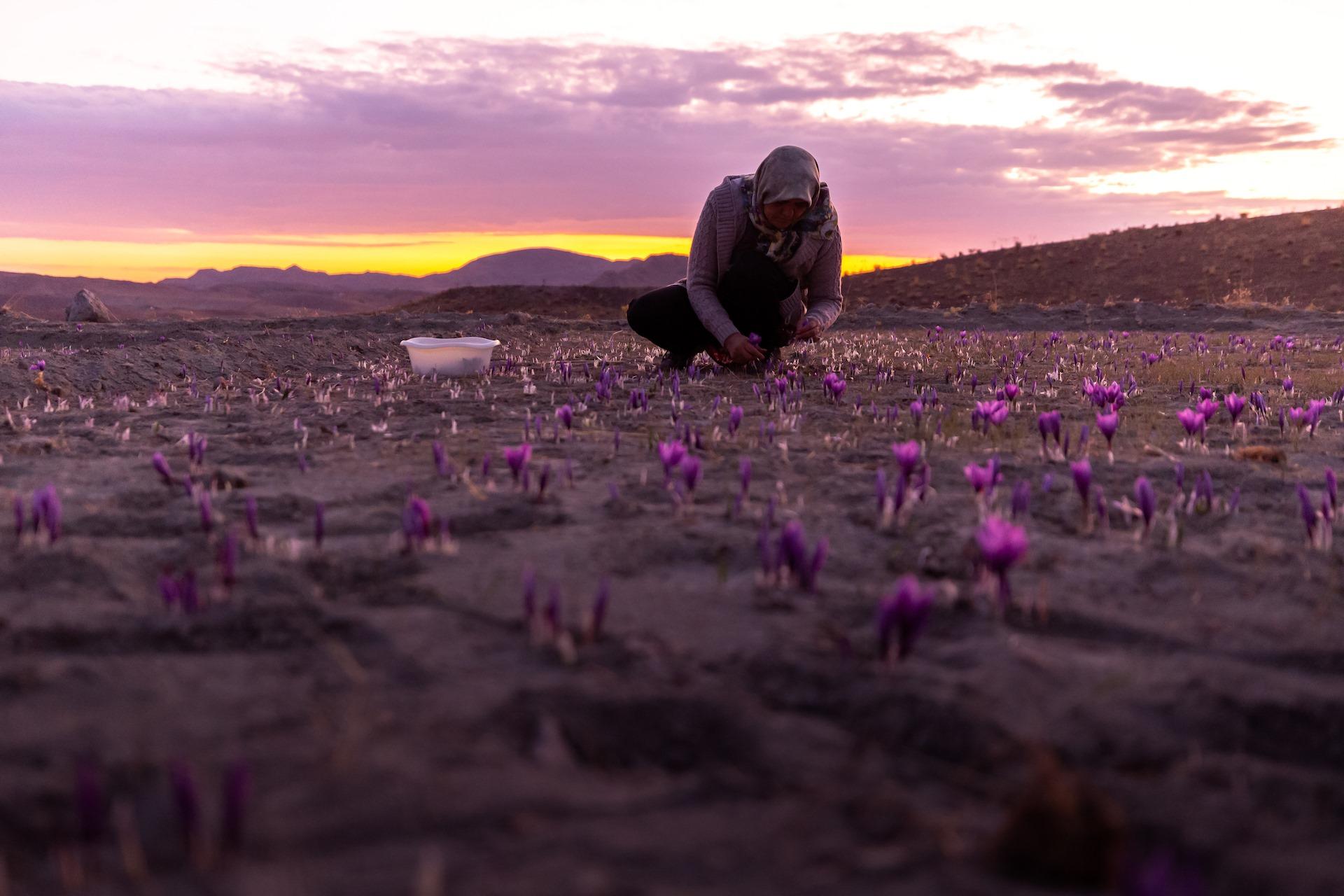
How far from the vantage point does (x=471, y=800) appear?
1544 millimetres

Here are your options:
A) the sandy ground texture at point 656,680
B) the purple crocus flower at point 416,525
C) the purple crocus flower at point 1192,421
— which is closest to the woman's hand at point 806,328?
the sandy ground texture at point 656,680

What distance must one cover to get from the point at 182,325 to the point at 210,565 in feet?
38.4

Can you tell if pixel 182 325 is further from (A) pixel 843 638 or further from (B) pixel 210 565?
(A) pixel 843 638

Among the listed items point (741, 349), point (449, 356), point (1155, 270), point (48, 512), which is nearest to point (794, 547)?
point (48, 512)

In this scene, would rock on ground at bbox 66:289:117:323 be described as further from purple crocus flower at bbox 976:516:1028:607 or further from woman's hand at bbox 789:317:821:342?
purple crocus flower at bbox 976:516:1028:607

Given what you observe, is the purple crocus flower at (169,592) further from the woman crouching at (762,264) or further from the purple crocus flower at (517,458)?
the woman crouching at (762,264)

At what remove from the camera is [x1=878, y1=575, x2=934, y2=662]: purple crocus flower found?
1.99 meters

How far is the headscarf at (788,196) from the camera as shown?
6633 mm

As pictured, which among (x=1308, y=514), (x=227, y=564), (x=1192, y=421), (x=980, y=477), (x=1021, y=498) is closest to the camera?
(x=227, y=564)

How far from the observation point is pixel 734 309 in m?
7.73

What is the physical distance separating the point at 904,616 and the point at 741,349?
5290 mm

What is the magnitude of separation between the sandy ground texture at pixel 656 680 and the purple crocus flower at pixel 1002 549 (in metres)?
0.11

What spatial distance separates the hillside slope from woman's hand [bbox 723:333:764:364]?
20.5 m

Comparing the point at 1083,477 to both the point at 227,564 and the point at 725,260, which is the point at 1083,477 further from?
the point at 725,260
